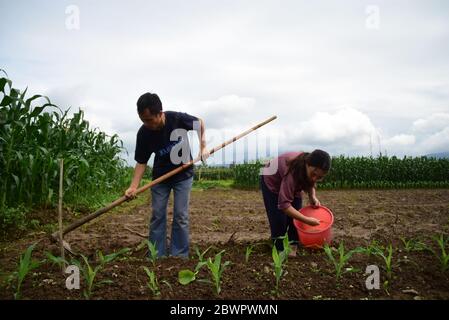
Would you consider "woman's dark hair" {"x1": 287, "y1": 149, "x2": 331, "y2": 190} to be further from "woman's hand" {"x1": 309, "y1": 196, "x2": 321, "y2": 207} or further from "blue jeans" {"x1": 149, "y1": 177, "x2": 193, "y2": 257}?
"blue jeans" {"x1": 149, "y1": 177, "x2": 193, "y2": 257}

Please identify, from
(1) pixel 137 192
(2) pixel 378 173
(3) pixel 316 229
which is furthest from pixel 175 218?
(2) pixel 378 173

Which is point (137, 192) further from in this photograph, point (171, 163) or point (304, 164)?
point (304, 164)

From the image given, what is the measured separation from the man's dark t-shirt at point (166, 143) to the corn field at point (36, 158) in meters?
2.16

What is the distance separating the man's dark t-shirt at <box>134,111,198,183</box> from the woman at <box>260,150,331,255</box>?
0.80 m

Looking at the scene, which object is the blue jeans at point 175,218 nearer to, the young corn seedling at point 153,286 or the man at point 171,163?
the man at point 171,163

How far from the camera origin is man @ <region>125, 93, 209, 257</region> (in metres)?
3.39

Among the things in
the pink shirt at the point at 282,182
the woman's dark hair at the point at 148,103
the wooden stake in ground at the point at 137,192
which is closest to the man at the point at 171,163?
the wooden stake in ground at the point at 137,192

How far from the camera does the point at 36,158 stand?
5031 mm

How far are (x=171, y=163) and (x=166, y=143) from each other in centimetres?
19

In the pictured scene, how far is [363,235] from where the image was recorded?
468 cm
